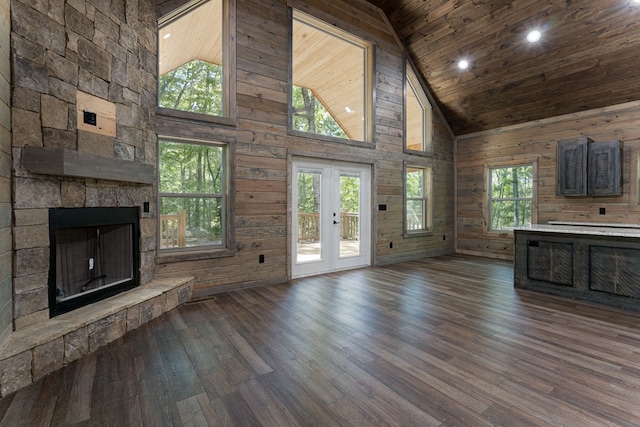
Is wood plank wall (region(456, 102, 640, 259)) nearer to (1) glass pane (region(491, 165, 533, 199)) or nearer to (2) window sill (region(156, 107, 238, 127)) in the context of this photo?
(1) glass pane (region(491, 165, 533, 199))

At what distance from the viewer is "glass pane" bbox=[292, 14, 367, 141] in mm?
5195

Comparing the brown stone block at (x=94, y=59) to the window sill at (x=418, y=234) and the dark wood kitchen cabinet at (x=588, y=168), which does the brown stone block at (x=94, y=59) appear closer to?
the window sill at (x=418, y=234)

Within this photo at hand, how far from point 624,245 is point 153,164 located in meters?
5.35

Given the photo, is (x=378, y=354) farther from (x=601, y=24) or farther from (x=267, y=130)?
(x=601, y=24)

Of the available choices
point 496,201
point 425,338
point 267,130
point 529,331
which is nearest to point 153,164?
point 267,130

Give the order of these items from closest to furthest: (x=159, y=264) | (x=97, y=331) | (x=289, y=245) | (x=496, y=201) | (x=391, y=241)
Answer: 1. (x=97, y=331)
2. (x=159, y=264)
3. (x=289, y=245)
4. (x=391, y=241)
5. (x=496, y=201)

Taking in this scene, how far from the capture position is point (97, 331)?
Answer: 257cm

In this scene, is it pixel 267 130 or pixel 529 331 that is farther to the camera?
pixel 267 130

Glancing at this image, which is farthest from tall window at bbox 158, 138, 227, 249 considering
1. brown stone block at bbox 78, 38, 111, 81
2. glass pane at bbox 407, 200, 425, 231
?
glass pane at bbox 407, 200, 425, 231

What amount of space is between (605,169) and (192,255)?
6.54 meters

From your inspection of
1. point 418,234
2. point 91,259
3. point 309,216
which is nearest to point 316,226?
point 309,216

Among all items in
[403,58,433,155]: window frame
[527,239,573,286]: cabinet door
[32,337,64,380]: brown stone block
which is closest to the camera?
[32,337,64,380]: brown stone block

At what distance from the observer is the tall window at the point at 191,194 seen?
12.9 feet

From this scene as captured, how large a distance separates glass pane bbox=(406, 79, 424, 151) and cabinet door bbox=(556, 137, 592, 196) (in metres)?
2.54
